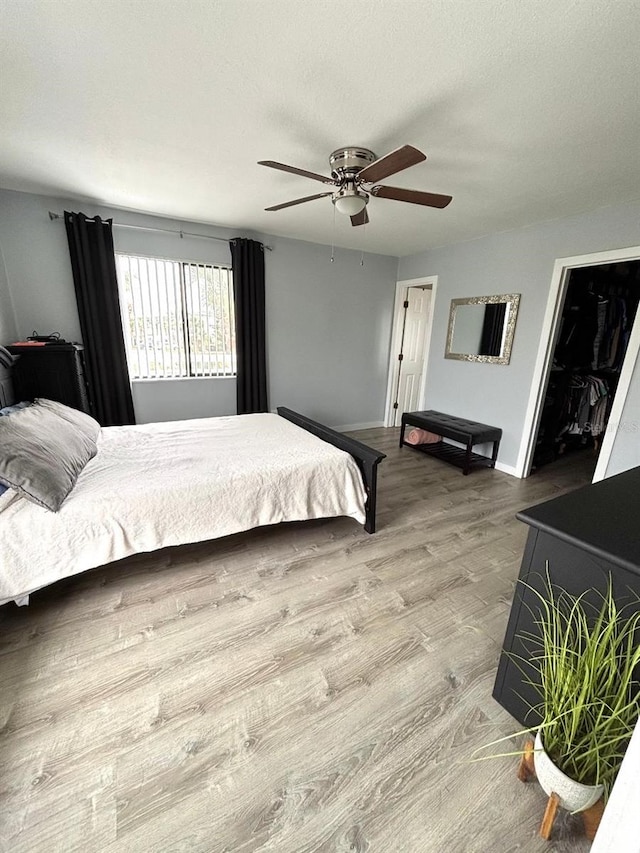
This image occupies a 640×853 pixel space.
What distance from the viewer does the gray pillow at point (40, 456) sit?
156cm

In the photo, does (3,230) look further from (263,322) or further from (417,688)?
(417,688)

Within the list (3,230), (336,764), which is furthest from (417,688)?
(3,230)

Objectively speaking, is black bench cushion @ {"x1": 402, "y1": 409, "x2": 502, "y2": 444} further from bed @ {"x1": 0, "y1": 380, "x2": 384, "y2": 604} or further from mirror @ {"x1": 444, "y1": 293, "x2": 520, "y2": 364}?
bed @ {"x1": 0, "y1": 380, "x2": 384, "y2": 604}

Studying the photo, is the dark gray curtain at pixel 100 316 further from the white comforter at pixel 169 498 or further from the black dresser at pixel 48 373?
the white comforter at pixel 169 498

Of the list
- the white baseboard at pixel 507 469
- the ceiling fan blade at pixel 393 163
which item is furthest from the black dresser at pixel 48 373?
the white baseboard at pixel 507 469

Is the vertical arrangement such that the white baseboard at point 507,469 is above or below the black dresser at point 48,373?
below

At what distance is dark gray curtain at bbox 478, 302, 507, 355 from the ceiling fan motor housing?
2287 millimetres

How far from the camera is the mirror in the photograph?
11.7ft

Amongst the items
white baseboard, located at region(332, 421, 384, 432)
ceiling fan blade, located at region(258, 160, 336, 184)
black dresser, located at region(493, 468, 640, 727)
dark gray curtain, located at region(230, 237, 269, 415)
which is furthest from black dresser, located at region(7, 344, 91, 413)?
black dresser, located at region(493, 468, 640, 727)

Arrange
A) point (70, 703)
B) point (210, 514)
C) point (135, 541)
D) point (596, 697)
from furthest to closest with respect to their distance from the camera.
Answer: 1. point (210, 514)
2. point (135, 541)
3. point (70, 703)
4. point (596, 697)

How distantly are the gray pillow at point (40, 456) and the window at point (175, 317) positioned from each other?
162 centimetres

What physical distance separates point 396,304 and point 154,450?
156 inches

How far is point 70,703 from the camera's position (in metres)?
1.30

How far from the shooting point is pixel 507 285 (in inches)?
139
